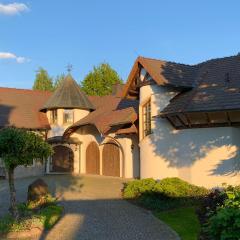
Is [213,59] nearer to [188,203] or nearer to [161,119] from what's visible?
[161,119]

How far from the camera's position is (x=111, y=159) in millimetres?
28109

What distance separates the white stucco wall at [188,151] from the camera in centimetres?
1741

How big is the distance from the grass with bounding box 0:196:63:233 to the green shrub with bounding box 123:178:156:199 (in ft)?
12.1

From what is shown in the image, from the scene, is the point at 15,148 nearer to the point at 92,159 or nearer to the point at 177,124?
the point at 177,124

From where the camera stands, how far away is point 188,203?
51.4ft

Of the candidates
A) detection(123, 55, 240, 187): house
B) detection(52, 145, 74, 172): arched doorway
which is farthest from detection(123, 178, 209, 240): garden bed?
detection(52, 145, 74, 172): arched doorway

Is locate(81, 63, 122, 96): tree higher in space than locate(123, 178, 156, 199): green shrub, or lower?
higher

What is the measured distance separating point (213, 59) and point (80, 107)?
13.1 m

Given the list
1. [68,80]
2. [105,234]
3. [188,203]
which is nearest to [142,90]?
[188,203]

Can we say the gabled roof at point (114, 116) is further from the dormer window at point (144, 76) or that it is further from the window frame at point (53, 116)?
the dormer window at point (144, 76)

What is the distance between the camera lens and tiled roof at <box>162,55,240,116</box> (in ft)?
56.3

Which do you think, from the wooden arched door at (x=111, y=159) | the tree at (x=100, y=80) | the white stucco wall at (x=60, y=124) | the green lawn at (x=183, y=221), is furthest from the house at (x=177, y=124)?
the tree at (x=100, y=80)

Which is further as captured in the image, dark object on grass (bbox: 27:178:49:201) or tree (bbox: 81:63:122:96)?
tree (bbox: 81:63:122:96)

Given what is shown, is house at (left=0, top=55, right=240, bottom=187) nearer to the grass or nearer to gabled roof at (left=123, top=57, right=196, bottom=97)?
gabled roof at (left=123, top=57, right=196, bottom=97)
